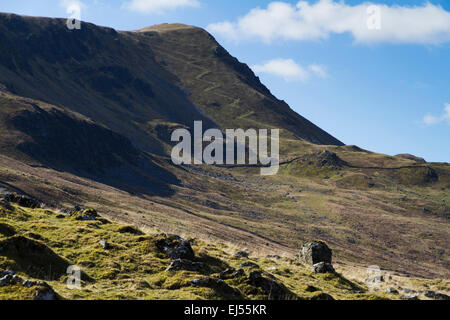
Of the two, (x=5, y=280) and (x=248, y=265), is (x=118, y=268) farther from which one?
(x=248, y=265)

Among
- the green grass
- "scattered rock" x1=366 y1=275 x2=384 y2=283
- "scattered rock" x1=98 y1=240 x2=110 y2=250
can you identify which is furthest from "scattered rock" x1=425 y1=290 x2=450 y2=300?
"scattered rock" x1=98 y1=240 x2=110 y2=250

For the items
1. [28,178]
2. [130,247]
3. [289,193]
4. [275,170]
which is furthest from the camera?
[275,170]

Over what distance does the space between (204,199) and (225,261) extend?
102m

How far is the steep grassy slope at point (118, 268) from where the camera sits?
15.9 meters

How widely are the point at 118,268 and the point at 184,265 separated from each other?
288 centimetres

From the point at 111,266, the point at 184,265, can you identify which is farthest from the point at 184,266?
the point at 111,266

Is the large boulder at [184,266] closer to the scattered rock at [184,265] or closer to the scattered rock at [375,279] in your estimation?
the scattered rock at [184,265]

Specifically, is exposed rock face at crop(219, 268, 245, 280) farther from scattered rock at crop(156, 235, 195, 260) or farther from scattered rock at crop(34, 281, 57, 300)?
scattered rock at crop(34, 281, 57, 300)

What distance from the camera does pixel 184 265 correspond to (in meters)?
19.4

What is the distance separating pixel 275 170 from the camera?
19650 cm
